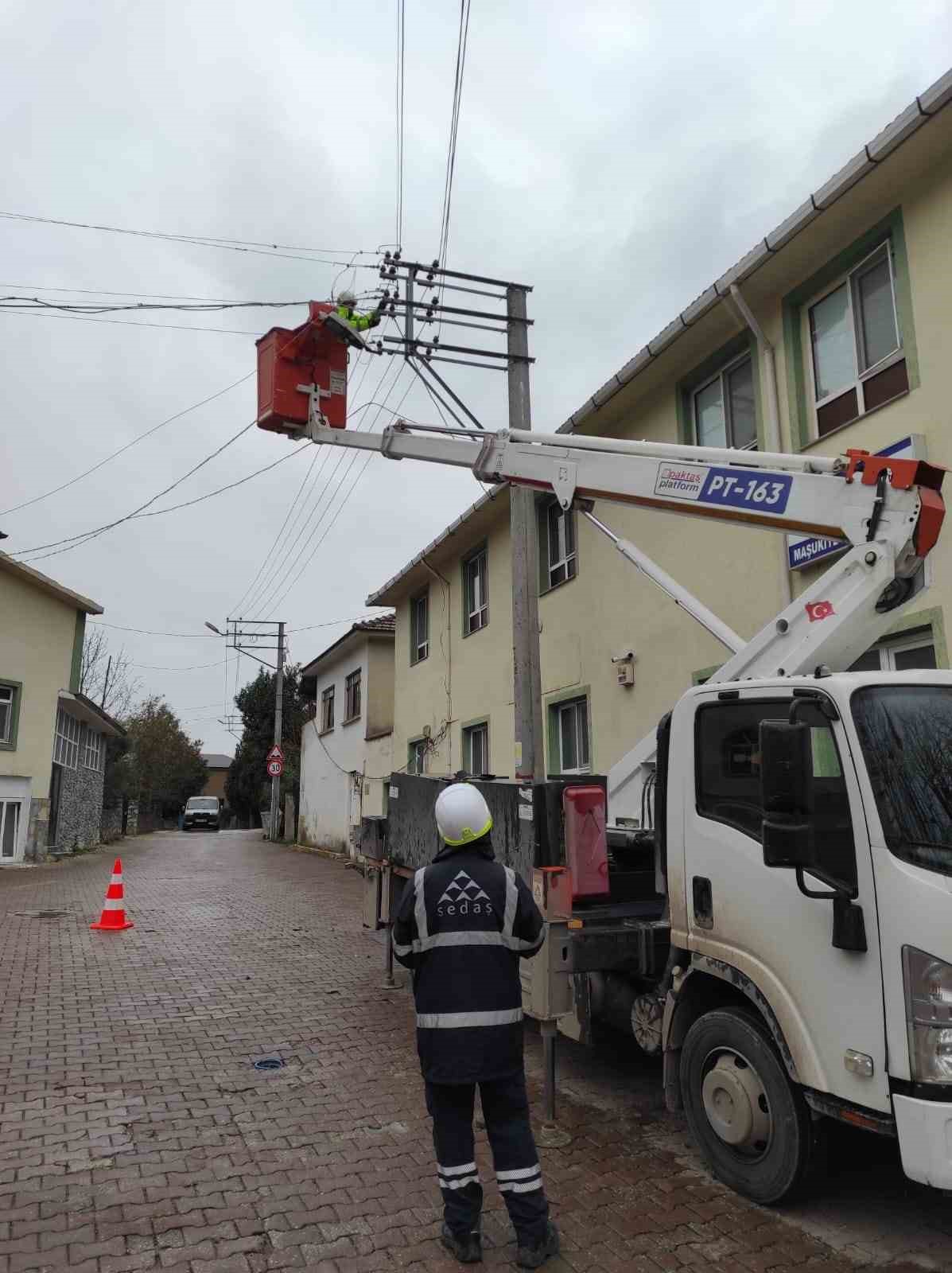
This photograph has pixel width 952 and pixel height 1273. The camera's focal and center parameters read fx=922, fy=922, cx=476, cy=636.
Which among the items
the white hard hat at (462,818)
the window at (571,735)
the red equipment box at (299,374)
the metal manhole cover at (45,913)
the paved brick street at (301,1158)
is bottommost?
the paved brick street at (301,1158)

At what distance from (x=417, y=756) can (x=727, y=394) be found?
10893 millimetres

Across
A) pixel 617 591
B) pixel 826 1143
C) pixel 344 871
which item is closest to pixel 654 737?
pixel 826 1143

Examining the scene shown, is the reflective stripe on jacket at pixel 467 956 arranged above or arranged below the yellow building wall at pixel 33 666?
below

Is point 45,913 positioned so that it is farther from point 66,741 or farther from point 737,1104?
point 66,741

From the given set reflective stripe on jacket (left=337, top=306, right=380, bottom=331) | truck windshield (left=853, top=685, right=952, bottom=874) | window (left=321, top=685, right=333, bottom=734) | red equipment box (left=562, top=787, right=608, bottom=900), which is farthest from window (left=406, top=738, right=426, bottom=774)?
truck windshield (left=853, top=685, right=952, bottom=874)

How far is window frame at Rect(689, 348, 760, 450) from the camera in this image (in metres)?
9.27

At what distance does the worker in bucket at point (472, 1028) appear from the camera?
349 centimetres

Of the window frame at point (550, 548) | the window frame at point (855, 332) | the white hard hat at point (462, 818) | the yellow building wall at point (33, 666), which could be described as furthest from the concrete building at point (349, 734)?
the white hard hat at point (462, 818)

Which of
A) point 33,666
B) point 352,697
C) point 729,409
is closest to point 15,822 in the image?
point 33,666

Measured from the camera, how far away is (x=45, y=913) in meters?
12.9

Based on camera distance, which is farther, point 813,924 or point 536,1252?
point 813,924

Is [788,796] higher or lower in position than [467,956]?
higher

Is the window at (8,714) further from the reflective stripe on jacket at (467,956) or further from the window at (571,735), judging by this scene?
the reflective stripe on jacket at (467,956)

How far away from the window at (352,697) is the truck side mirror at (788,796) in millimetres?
20622
